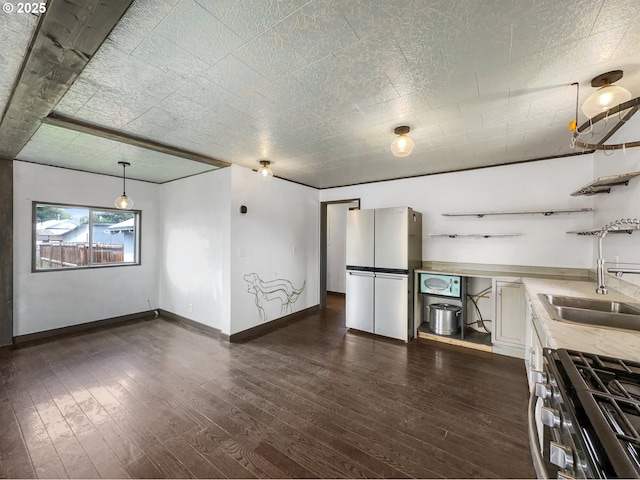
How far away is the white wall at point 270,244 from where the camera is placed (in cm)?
369

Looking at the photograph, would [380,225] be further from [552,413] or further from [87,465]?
[87,465]

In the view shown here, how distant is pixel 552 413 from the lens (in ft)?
2.82

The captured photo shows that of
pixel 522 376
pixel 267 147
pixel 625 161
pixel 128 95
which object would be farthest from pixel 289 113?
pixel 522 376

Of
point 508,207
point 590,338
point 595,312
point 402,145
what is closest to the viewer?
point 590,338

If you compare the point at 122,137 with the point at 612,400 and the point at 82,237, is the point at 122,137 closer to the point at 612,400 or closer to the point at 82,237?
the point at 82,237

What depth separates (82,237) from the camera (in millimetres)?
4117

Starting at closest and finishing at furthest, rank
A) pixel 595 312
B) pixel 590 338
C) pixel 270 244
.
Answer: pixel 590 338 → pixel 595 312 → pixel 270 244

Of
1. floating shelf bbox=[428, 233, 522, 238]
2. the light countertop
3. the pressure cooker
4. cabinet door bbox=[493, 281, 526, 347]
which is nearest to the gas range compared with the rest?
the light countertop

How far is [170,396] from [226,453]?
96cm

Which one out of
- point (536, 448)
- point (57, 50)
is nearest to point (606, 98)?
point (536, 448)

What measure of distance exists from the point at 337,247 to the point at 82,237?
5.20 meters

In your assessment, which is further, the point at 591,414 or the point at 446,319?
the point at 446,319

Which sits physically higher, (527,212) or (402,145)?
(402,145)

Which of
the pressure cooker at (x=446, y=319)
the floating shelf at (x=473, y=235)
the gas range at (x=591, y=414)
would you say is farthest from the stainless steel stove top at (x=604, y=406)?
the floating shelf at (x=473, y=235)
